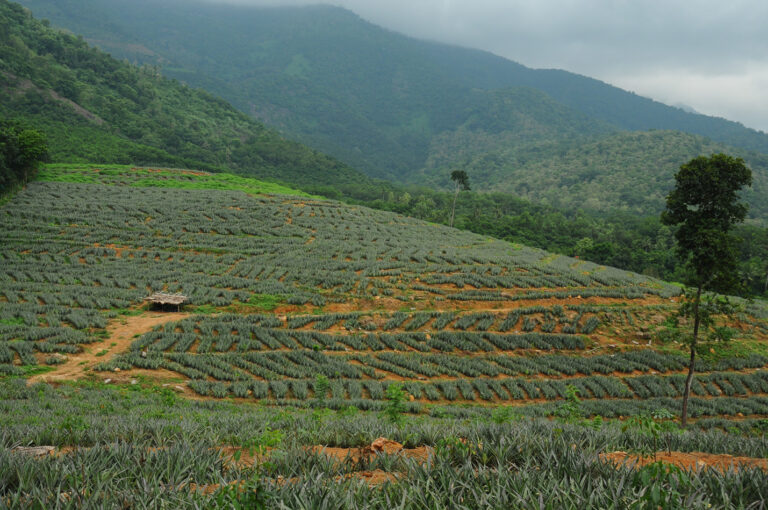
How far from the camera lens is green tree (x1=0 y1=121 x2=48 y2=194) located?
33250mm

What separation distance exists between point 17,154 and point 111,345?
38.3 m

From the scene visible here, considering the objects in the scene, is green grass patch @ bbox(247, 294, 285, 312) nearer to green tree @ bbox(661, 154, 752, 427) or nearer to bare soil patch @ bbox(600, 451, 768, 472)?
bare soil patch @ bbox(600, 451, 768, 472)

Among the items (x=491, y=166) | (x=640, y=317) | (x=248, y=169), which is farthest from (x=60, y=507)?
(x=491, y=166)

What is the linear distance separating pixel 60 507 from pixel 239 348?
12.0m

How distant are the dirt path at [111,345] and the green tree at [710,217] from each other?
59.3 ft

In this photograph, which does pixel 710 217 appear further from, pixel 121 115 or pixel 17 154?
pixel 121 115

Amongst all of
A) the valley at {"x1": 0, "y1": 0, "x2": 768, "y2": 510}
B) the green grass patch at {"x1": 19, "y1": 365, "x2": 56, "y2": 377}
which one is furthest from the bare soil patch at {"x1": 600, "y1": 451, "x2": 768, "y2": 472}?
the green grass patch at {"x1": 19, "y1": 365, "x2": 56, "y2": 377}


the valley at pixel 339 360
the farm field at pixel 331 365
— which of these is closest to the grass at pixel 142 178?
the valley at pixel 339 360

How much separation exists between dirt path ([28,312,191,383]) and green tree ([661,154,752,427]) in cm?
1809

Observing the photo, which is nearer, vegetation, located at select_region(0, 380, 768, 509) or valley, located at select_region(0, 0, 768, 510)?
vegetation, located at select_region(0, 380, 768, 509)

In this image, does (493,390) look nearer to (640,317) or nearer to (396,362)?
(396,362)

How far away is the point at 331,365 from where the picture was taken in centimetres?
1288

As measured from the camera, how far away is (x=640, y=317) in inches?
735

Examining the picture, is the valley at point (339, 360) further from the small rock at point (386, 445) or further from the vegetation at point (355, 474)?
the small rock at point (386, 445)
